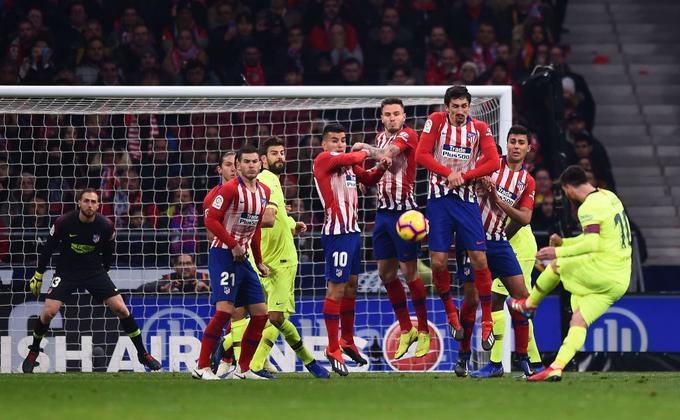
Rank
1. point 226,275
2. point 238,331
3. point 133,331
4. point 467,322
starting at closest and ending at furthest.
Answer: point 226,275, point 467,322, point 238,331, point 133,331

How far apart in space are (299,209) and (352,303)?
3.01m

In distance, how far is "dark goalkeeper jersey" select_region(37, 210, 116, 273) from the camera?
12.9m

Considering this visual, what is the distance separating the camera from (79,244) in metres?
13.0

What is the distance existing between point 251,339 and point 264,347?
1.06 metres

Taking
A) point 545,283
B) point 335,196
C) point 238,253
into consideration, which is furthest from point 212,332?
point 545,283

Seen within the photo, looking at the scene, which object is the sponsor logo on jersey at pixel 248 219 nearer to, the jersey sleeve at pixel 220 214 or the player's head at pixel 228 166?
the jersey sleeve at pixel 220 214

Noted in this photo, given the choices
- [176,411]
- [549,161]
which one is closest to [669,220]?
[549,161]

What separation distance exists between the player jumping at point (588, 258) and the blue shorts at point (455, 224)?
2.84ft

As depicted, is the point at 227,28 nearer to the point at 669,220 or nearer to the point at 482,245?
the point at 669,220

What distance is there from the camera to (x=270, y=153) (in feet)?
40.4

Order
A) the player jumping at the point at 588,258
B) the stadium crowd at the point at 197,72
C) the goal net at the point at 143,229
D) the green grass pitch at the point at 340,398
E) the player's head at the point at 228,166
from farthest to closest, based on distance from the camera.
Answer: the stadium crowd at the point at 197,72 → the goal net at the point at 143,229 → the player's head at the point at 228,166 → the player jumping at the point at 588,258 → the green grass pitch at the point at 340,398

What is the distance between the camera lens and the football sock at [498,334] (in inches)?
456

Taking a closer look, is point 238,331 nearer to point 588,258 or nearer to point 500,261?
point 500,261

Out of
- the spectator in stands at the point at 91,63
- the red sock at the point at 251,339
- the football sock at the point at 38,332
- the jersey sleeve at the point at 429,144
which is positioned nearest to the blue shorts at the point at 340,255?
the red sock at the point at 251,339
